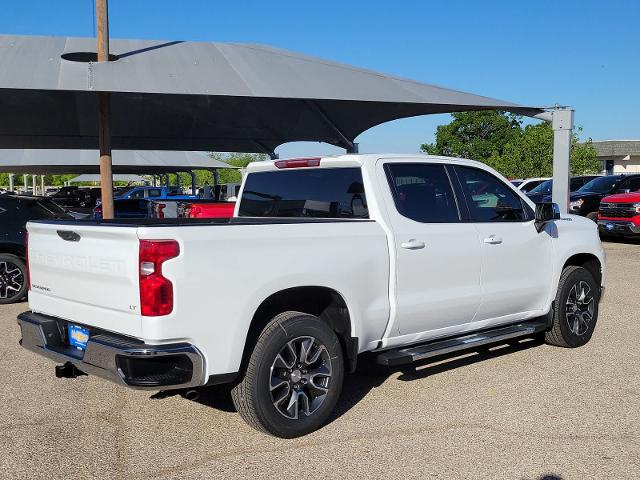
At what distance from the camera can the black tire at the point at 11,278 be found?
982cm

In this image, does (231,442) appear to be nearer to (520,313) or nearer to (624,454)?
(624,454)

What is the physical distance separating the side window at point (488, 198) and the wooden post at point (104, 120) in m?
7.72

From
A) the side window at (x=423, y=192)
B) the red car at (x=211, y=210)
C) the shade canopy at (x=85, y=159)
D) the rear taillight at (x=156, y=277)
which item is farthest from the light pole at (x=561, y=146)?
the shade canopy at (x=85, y=159)

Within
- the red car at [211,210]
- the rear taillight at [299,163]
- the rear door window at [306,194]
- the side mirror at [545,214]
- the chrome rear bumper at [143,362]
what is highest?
the rear taillight at [299,163]

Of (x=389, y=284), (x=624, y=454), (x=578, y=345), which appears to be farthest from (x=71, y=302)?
(x=578, y=345)

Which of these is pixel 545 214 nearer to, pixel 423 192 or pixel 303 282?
pixel 423 192

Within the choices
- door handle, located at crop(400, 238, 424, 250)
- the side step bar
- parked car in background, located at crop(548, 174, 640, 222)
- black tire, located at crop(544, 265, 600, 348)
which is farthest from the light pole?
door handle, located at crop(400, 238, 424, 250)

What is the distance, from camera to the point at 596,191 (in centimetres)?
2100

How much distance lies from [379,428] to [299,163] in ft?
7.67

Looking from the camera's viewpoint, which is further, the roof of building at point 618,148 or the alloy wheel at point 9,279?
the roof of building at point 618,148

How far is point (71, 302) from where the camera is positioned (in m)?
4.66

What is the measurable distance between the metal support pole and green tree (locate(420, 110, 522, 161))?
Result: 210ft

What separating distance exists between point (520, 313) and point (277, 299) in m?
2.73

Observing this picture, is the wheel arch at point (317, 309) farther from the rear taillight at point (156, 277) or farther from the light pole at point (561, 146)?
the light pole at point (561, 146)
